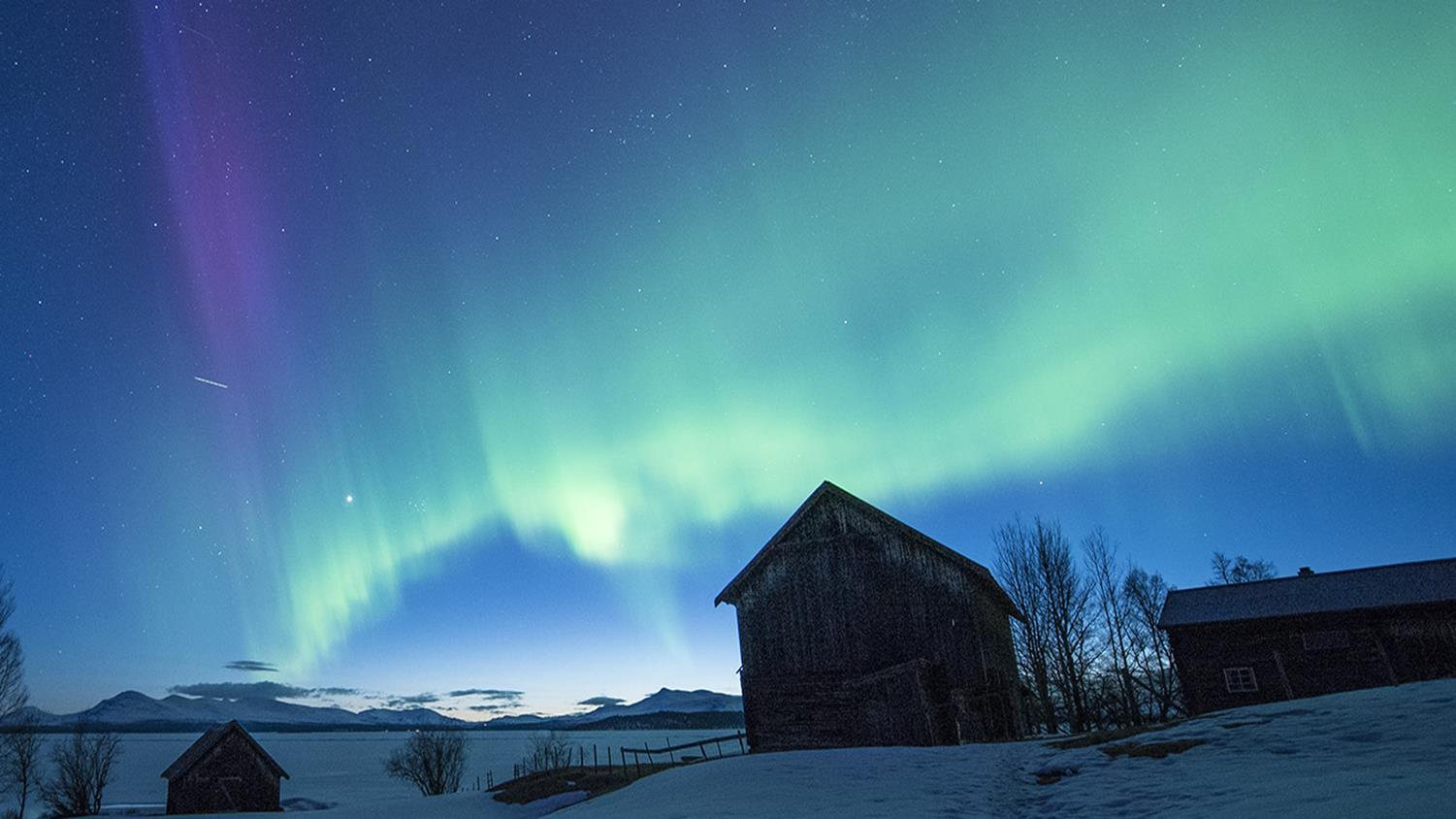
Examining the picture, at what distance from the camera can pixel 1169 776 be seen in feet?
37.6

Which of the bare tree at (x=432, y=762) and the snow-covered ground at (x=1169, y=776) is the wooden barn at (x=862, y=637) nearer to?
the snow-covered ground at (x=1169, y=776)

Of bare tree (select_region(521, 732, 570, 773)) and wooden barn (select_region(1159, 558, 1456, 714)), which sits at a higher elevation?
wooden barn (select_region(1159, 558, 1456, 714))

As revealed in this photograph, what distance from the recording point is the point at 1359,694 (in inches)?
604

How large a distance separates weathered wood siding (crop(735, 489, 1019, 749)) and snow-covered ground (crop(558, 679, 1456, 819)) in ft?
26.8

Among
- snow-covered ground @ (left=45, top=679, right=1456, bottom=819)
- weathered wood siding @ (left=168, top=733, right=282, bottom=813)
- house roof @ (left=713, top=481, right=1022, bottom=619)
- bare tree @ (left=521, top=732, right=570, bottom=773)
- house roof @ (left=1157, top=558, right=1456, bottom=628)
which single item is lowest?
bare tree @ (left=521, top=732, right=570, bottom=773)

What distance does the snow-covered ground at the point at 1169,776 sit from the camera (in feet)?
26.9

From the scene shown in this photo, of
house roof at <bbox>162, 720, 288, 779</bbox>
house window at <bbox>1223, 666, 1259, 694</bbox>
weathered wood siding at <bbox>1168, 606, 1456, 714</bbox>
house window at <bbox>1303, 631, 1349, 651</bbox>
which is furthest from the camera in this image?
house roof at <bbox>162, 720, 288, 779</bbox>

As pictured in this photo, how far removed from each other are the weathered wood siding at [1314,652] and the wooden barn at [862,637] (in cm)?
1201

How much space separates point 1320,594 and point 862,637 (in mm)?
24301

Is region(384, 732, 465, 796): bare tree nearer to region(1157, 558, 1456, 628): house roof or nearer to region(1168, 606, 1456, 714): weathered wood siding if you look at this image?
region(1168, 606, 1456, 714): weathered wood siding

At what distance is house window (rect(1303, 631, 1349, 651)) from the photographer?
31977 millimetres

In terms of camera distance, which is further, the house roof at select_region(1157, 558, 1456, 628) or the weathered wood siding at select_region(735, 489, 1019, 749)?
the house roof at select_region(1157, 558, 1456, 628)

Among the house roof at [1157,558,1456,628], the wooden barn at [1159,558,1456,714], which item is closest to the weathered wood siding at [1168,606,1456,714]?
the wooden barn at [1159,558,1456,714]

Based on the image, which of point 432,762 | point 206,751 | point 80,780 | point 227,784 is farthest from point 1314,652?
point 80,780
